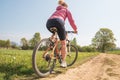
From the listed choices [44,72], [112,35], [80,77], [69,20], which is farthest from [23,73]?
[112,35]

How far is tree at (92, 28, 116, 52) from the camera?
95988mm

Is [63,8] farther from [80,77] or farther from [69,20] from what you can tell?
[80,77]

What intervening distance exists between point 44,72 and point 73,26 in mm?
2188

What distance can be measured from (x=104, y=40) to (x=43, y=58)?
92903 millimetres

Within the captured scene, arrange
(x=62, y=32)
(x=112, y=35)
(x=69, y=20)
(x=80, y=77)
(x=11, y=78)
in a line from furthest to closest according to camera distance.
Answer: (x=112, y=35) < (x=69, y=20) < (x=62, y=32) < (x=80, y=77) < (x=11, y=78)

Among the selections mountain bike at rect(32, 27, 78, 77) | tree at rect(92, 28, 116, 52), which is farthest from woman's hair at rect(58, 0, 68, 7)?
tree at rect(92, 28, 116, 52)

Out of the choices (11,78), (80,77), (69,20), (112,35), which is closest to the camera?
(11,78)

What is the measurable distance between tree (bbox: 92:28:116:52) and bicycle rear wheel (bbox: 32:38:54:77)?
89.3 m

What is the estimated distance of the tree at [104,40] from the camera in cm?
9599

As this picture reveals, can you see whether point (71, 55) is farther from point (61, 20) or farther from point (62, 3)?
point (61, 20)

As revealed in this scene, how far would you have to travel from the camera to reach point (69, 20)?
25.9 feet

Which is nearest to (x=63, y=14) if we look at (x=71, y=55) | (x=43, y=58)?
(x=43, y=58)

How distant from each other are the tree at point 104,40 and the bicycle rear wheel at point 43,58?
293 ft

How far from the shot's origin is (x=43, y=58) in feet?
22.8
